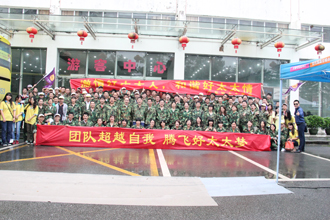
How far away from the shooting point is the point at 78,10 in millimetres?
11836

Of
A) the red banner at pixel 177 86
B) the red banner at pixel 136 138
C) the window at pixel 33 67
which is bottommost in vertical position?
the red banner at pixel 136 138

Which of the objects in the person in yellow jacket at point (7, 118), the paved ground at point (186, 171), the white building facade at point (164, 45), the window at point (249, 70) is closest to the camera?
the paved ground at point (186, 171)

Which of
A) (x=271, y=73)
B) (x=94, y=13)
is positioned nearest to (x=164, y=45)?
(x=94, y=13)

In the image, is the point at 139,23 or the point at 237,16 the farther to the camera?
the point at 237,16

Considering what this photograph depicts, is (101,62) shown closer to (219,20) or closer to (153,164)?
(219,20)

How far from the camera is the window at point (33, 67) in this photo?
38.1ft

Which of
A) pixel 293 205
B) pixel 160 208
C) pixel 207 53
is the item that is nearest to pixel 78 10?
pixel 207 53

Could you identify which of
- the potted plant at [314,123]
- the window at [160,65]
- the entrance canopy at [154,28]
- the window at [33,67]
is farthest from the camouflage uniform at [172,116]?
the window at [33,67]

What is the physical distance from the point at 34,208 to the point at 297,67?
534 centimetres

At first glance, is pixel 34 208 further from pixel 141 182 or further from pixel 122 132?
pixel 122 132

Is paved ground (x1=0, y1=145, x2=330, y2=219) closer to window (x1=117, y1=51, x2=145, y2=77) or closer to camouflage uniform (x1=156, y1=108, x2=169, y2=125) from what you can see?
camouflage uniform (x1=156, y1=108, x2=169, y2=125)

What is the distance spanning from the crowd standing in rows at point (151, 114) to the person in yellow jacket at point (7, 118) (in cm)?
18

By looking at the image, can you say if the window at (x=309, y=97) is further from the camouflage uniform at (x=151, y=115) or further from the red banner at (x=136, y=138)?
the camouflage uniform at (x=151, y=115)

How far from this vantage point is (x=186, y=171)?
15.5ft
